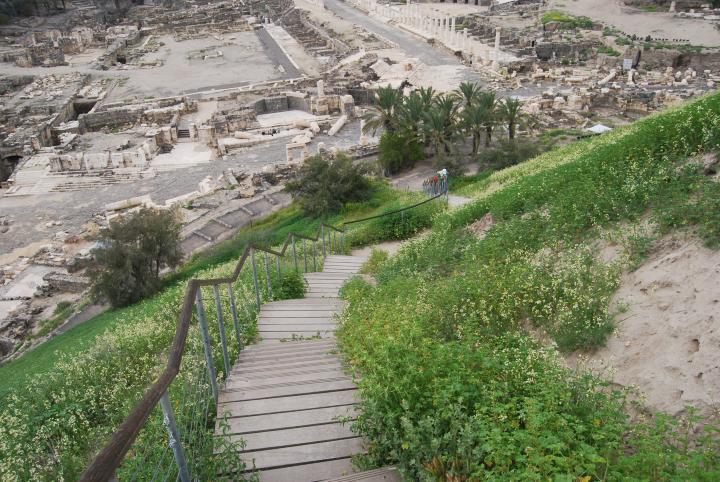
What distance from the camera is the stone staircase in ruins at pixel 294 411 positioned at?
375 centimetres

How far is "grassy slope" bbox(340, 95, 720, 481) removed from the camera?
3.35 m

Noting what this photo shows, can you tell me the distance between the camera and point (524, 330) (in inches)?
216

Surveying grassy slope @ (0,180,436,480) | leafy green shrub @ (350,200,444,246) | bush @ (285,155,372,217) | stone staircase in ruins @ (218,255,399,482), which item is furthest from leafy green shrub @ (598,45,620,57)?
stone staircase in ruins @ (218,255,399,482)

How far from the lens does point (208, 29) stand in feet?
197

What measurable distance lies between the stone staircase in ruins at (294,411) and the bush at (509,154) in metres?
15.0

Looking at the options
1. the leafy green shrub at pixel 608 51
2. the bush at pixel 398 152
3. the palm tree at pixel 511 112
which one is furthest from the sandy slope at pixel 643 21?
the bush at pixel 398 152

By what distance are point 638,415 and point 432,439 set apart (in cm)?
173

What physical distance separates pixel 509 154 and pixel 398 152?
435cm

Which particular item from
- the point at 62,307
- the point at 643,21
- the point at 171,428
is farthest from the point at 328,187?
the point at 643,21

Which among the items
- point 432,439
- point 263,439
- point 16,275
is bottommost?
point 16,275

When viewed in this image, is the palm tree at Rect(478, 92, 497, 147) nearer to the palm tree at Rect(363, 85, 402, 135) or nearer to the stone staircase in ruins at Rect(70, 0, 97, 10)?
the palm tree at Rect(363, 85, 402, 135)

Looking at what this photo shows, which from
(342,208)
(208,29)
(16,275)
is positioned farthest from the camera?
(208,29)

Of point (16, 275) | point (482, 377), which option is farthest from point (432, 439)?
point (16, 275)

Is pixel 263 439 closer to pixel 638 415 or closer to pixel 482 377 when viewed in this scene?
pixel 482 377
